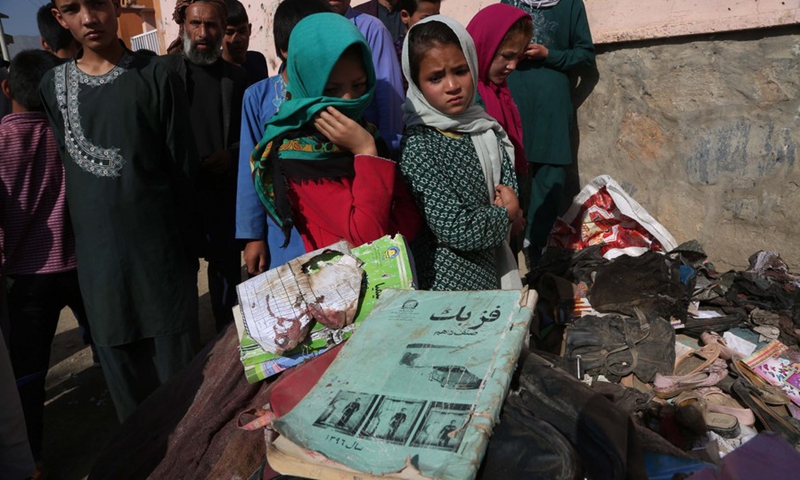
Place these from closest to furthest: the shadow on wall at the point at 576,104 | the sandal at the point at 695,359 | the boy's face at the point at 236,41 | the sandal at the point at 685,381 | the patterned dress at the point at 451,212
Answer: the patterned dress at the point at 451,212
the sandal at the point at 685,381
the sandal at the point at 695,359
the boy's face at the point at 236,41
the shadow on wall at the point at 576,104

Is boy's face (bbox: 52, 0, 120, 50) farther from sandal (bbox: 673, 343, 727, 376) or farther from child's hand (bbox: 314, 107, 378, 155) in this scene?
sandal (bbox: 673, 343, 727, 376)

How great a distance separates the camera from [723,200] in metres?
3.55

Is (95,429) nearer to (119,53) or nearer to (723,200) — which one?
(119,53)

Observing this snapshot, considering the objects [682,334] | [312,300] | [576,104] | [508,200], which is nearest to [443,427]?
[312,300]

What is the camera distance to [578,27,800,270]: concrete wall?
3.21 meters

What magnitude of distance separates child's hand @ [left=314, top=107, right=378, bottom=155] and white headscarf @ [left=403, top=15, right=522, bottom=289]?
0.33 m

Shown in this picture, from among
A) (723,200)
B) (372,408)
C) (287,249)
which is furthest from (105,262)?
(723,200)

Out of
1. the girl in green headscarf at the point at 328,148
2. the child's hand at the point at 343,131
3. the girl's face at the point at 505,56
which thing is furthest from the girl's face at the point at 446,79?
the girl's face at the point at 505,56

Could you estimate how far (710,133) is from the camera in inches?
138

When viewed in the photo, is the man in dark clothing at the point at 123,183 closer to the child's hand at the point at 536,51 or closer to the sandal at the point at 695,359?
the child's hand at the point at 536,51

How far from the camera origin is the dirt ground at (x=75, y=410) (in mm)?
2912

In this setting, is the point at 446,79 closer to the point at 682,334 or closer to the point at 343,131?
the point at 343,131

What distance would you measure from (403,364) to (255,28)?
26.3 ft

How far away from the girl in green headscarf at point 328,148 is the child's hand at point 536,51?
2143 millimetres
